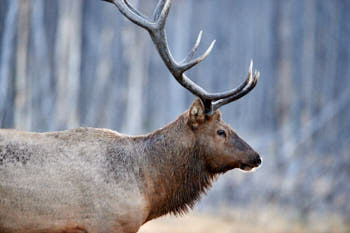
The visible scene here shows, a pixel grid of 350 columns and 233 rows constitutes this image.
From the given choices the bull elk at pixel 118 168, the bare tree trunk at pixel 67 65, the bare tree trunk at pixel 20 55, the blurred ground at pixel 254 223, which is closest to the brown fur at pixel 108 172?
the bull elk at pixel 118 168

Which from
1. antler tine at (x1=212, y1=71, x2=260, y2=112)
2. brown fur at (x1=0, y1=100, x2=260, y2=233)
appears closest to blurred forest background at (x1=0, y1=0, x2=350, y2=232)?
brown fur at (x1=0, y1=100, x2=260, y2=233)

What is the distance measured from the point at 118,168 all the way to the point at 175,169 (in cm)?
70

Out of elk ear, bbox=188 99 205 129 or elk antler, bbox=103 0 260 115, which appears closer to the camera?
elk antler, bbox=103 0 260 115

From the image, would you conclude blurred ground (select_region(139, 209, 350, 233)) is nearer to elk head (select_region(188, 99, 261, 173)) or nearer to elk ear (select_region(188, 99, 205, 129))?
elk head (select_region(188, 99, 261, 173))

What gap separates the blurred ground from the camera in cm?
1288

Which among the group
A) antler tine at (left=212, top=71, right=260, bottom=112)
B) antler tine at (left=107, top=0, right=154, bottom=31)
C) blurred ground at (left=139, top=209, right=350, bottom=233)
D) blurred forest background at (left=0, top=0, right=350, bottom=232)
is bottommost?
blurred ground at (left=139, top=209, right=350, bottom=233)

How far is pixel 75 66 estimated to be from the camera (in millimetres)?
15117

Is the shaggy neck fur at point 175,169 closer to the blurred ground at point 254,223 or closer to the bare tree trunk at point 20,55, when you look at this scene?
the bare tree trunk at point 20,55

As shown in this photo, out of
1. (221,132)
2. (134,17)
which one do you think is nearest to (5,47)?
(134,17)

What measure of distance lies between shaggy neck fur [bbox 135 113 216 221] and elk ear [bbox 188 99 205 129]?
0.07 metres

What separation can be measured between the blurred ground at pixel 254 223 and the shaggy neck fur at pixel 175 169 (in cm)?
584

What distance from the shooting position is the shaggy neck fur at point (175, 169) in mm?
6141

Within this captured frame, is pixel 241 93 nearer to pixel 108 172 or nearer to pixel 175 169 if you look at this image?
pixel 175 169

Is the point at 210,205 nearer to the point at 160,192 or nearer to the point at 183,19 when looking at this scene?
the point at 160,192
